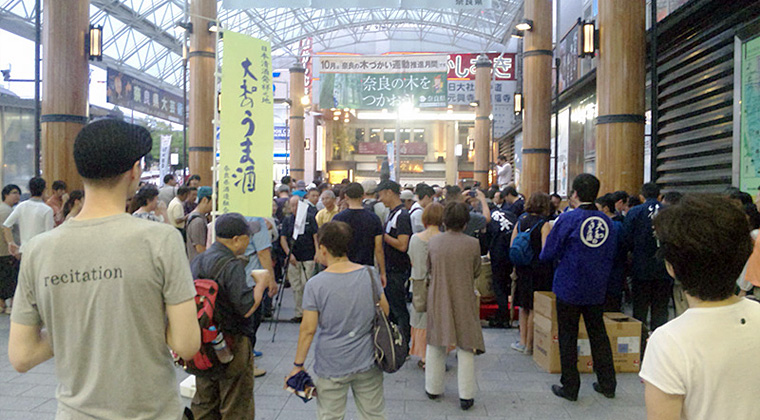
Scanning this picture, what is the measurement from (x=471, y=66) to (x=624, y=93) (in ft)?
61.2

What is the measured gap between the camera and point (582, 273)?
4414mm

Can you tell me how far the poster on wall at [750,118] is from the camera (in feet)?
20.8

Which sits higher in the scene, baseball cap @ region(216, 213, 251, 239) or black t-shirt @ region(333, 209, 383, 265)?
baseball cap @ region(216, 213, 251, 239)

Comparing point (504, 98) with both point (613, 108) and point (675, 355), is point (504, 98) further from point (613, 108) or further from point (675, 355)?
point (675, 355)

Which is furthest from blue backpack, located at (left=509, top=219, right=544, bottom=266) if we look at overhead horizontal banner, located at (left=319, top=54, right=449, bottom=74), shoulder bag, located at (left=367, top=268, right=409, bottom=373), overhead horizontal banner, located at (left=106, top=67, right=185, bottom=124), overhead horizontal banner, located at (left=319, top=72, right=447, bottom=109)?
overhead horizontal banner, located at (left=106, top=67, right=185, bottom=124)

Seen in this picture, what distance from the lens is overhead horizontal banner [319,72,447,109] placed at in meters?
17.7

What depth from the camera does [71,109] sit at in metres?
8.74

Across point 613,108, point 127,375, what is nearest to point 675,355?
point 127,375

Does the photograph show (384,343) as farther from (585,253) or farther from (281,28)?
(281,28)

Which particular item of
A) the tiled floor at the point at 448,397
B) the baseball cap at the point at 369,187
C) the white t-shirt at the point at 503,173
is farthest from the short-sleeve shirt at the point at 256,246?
the white t-shirt at the point at 503,173

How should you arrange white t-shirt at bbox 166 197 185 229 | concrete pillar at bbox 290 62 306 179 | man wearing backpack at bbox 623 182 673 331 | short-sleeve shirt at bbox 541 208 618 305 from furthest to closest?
concrete pillar at bbox 290 62 306 179
white t-shirt at bbox 166 197 185 229
man wearing backpack at bbox 623 182 673 331
short-sleeve shirt at bbox 541 208 618 305

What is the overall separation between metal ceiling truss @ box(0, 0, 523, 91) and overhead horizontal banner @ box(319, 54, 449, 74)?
14.1 metres

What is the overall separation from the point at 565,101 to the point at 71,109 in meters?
13.0

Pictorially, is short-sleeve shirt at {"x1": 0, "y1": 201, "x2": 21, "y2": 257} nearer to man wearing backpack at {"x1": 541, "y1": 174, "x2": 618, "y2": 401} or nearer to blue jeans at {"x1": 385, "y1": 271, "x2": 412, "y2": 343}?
blue jeans at {"x1": 385, "y1": 271, "x2": 412, "y2": 343}
